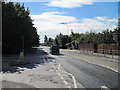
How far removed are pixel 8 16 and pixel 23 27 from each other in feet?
18.0

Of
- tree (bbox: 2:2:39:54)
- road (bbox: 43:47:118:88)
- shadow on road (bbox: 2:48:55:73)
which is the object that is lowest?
shadow on road (bbox: 2:48:55:73)

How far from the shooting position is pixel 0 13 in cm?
3450

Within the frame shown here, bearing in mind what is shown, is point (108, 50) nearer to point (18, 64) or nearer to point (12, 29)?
point (12, 29)

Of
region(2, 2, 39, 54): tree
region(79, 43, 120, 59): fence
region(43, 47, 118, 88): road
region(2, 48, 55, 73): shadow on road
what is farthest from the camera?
region(2, 2, 39, 54): tree

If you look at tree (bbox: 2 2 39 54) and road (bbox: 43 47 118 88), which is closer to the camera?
road (bbox: 43 47 118 88)

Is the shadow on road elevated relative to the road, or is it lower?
lower

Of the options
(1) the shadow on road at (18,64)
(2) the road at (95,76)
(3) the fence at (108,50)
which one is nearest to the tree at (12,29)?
(1) the shadow on road at (18,64)

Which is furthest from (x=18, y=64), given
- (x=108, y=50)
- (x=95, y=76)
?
(x=108, y=50)

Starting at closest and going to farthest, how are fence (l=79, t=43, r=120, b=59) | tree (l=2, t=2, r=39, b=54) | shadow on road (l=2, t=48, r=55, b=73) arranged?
shadow on road (l=2, t=48, r=55, b=73) < fence (l=79, t=43, r=120, b=59) < tree (l=2, t=2, r=39, b=54)

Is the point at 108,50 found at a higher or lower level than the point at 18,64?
higher

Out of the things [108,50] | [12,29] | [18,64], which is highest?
[12,29]

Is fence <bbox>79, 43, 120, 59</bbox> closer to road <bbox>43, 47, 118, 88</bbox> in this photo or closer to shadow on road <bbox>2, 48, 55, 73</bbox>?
shadow on road <bbox>2, 48, 55, 73</bbox>

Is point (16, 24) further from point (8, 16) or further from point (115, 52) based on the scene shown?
point (115, 52)

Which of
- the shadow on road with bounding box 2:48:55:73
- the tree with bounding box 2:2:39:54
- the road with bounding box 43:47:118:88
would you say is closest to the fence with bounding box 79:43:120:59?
the shadow on road with bounding box 2:48:55:73
